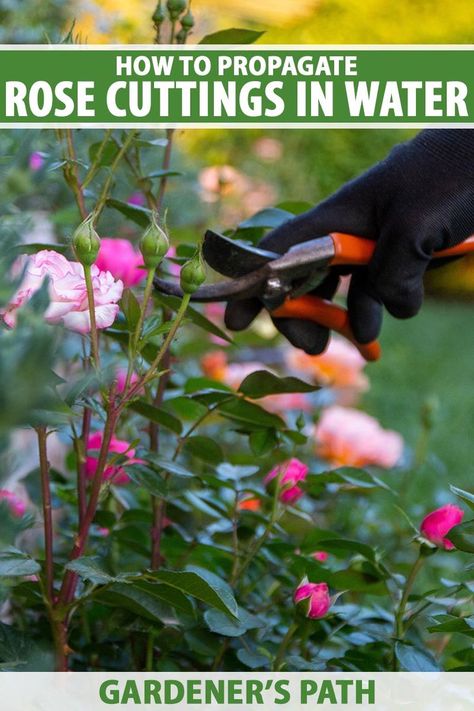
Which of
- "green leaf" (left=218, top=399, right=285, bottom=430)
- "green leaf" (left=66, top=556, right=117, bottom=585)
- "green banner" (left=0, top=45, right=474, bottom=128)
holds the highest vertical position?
"green banner" (left=0, top=45, right=474, bottom=128)

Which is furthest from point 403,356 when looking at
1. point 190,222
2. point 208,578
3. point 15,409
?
point 15,409

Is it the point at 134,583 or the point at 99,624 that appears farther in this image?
the point at 99,624

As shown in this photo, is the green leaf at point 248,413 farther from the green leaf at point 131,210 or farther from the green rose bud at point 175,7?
the green rose bud at point 175,7

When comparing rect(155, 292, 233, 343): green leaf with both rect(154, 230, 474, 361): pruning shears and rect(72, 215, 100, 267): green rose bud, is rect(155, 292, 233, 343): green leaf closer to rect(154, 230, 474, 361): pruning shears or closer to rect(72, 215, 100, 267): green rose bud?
rect(154, 230, 474, 361): pruning shears

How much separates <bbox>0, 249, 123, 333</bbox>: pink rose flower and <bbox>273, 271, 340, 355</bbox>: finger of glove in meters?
0.38

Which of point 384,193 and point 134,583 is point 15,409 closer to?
point 134,583

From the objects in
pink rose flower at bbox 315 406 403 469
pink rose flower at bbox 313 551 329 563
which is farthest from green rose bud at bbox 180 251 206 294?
pink rose flower at bbox 315 406 403 469

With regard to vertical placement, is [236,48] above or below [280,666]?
above

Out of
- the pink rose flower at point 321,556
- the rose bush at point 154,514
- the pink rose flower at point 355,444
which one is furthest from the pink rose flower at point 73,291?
the pink rose flower at point 355,444

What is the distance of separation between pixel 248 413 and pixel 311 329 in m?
0.19

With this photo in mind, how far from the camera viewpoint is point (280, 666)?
958mm

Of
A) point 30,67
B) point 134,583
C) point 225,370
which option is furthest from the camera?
point 225,370

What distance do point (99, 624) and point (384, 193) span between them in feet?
1.79

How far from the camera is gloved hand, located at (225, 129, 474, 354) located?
102 centimetres
